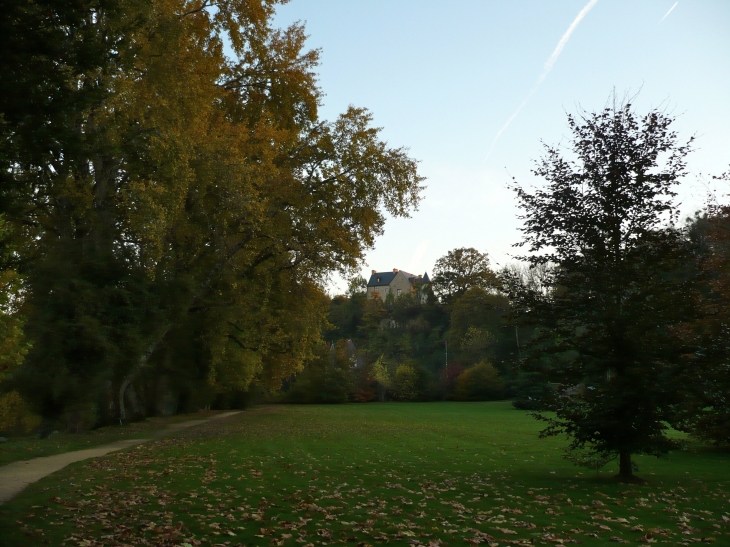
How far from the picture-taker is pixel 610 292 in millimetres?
11672

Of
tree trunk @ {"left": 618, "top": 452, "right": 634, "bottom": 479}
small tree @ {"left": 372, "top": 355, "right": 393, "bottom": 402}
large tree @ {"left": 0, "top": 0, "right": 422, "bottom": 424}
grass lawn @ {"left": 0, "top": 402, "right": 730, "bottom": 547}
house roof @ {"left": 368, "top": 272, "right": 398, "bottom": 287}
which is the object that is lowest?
grass lawn @ {"left": 0, "top": 402, "right": 730, "bottom": 547}

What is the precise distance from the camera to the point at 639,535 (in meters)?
7.48

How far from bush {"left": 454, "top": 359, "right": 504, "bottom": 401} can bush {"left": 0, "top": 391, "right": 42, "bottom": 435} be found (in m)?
59.0

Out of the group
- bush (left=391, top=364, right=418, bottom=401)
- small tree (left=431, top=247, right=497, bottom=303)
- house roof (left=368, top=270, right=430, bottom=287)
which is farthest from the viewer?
house roof (left=368, top=270, right=430, bottom=287)

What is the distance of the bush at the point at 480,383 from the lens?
61.8 metres

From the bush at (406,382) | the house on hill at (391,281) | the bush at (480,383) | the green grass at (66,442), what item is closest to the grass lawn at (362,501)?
the green grass at (66,442)

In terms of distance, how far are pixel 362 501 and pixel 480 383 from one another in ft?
178

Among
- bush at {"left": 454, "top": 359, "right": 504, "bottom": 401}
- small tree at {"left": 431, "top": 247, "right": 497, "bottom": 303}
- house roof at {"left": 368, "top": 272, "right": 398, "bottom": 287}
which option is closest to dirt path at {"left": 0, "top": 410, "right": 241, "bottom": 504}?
bush at {"left": 454, "top": 359, "right": 504, "bottom": 401}

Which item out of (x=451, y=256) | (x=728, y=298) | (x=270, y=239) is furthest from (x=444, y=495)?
(x=451, y=256)

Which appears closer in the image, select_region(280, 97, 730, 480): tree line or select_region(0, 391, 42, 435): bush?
select_region(0, 391, 42, 435): bush

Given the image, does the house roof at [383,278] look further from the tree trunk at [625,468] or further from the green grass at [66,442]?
the tree trunk at [625,468]

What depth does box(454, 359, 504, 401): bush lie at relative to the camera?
61812 millimetres

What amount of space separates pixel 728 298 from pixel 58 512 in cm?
1385

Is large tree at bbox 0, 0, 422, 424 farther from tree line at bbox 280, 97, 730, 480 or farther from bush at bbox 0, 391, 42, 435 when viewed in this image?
tree line at bbox 280, 97, 730, 480
